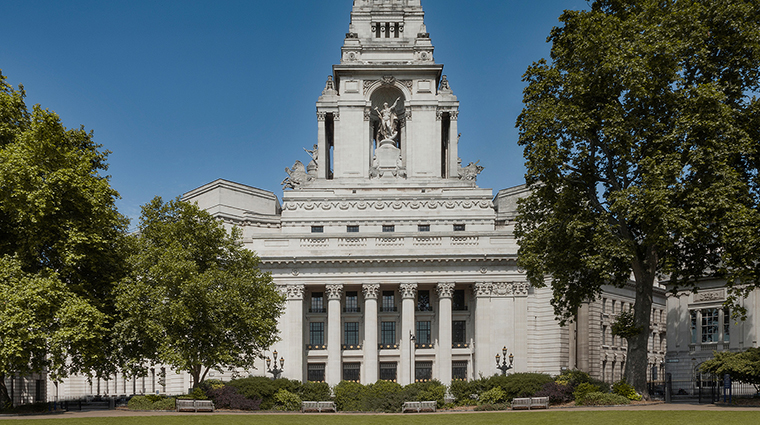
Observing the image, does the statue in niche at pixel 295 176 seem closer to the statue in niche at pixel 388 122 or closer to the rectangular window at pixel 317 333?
the statue in niche at pixel 388 122

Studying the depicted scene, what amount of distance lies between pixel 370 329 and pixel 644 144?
106 feet

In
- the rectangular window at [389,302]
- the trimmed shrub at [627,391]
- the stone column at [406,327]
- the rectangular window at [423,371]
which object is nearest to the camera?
the trimmed shrub at [627,391]

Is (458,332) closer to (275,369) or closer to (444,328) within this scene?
(444,328)

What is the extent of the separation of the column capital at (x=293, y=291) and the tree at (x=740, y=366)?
1276 inches

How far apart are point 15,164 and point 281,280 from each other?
2813 cm

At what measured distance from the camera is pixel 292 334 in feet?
202

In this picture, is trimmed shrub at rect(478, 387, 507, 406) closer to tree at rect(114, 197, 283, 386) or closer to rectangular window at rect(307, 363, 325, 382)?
tree at rect(114, 197, 283, 386)

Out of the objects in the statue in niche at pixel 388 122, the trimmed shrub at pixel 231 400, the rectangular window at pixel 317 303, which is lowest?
the trimmed shrub at pixel 231 400

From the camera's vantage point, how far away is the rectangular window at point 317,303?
64750 mm

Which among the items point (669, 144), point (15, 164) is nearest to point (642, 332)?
point (669, 144)

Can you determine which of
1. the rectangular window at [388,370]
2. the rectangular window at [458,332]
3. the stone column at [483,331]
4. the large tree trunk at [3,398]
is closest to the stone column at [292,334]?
the rectangular window at [388,370]

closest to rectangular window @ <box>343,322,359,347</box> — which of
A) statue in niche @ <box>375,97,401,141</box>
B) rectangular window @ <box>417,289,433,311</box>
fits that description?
rectangular window @ <box>417,289,433,311</box>

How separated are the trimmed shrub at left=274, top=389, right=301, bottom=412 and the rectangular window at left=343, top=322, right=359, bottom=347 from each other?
17611mm

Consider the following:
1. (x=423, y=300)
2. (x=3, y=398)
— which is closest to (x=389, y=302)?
(x=423, y=300)
